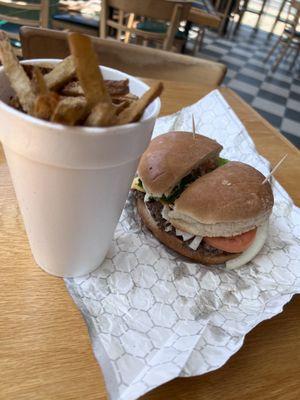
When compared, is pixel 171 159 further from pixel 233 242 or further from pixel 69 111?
pixel 69 111

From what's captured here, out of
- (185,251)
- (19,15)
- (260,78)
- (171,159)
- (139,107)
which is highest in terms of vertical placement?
(139,107)

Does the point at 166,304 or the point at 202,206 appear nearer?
the point at 166,304

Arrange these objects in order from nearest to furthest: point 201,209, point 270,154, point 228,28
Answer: point 201,209
point 270,154
point 228,28

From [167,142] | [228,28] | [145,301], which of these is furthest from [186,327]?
[228,28]

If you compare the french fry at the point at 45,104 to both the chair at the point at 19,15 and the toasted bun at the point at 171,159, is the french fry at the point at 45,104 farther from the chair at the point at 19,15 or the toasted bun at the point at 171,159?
the chair at the point at 19,15

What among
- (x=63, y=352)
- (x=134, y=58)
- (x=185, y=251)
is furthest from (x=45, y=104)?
(x=134, y=58)

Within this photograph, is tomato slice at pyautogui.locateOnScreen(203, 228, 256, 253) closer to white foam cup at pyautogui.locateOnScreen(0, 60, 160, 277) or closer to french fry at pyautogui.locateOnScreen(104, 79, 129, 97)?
white foam cup at pyautogui.locateOnScreen(0, 60, 160, 277)

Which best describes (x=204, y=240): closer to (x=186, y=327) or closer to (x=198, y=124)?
(x=186, y=327)

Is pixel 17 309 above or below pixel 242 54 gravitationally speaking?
above
